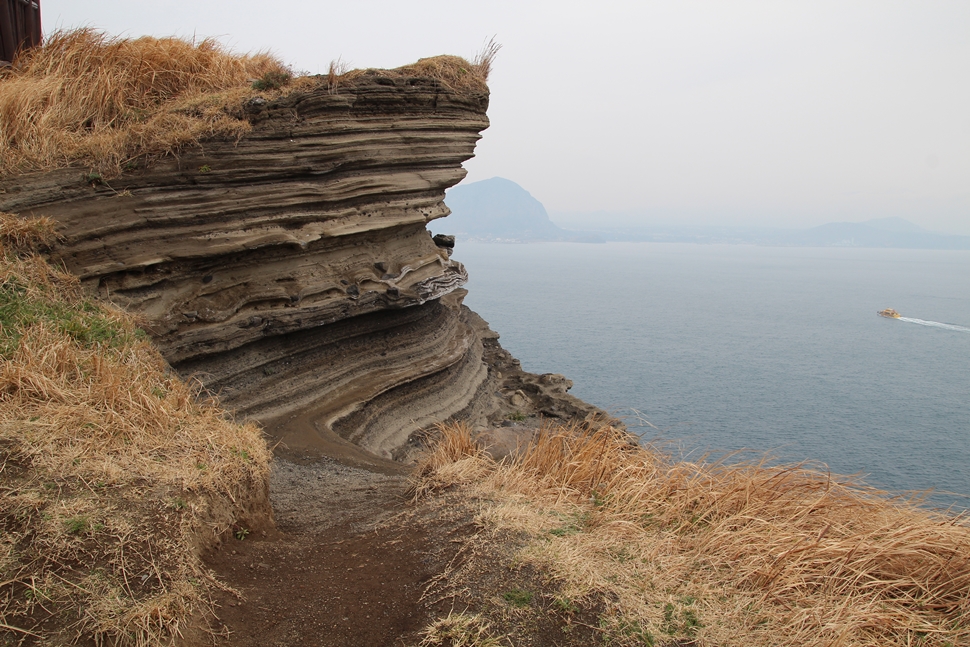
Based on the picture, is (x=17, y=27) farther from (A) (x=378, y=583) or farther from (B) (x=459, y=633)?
(B) (x=459, y=633)

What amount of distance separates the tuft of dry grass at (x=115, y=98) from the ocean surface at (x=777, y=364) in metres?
7.44

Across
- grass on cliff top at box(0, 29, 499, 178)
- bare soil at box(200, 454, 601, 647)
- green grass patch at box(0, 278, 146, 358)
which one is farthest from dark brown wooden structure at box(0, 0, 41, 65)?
bare soil at box(200, 454, 601, 647)

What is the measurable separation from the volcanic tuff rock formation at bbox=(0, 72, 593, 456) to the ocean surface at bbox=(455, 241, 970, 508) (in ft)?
14.1

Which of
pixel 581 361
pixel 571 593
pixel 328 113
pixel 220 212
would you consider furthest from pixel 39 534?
pixel 581 361

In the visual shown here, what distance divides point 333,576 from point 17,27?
12013mm

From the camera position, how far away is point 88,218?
8984 mm

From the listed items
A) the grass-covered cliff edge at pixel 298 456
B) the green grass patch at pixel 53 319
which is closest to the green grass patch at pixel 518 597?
the grass-covered cliff edge at pixel 298 456

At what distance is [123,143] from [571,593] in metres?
8.81

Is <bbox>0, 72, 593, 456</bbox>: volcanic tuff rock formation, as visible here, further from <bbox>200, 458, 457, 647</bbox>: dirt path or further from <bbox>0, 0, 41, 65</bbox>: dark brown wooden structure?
<bbox>0, 0, 41, 65</bbox>: dark brown wooden structure

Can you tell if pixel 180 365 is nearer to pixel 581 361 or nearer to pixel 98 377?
pixel 98 377

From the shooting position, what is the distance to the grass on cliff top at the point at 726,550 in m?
3.79

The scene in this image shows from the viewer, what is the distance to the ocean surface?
16.0 m

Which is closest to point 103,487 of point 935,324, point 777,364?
point 777,364

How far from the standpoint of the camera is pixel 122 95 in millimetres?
10562
